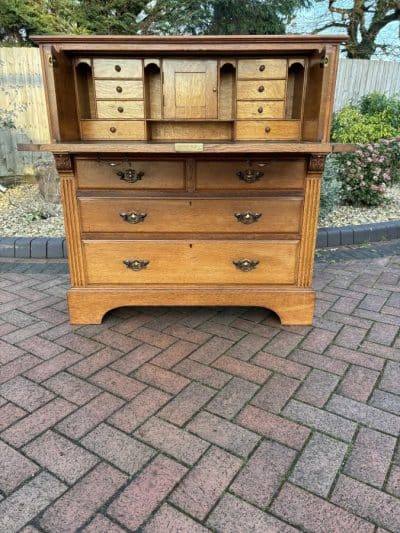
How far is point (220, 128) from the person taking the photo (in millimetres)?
2293

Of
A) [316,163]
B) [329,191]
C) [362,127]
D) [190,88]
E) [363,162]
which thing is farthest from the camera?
[362,127]

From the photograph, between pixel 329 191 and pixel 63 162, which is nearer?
pixel 63 162

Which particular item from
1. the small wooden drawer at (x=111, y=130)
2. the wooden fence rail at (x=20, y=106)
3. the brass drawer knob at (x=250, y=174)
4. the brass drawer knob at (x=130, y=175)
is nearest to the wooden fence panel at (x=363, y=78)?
the wooden fence rail at (x=20, y=106)

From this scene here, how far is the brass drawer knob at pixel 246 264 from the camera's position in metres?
2.30

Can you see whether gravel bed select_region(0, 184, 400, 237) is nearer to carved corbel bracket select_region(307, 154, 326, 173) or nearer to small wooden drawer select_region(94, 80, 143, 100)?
small wooden drawer select_region(94, 80, 143, 100)

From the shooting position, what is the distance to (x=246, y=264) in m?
2.30

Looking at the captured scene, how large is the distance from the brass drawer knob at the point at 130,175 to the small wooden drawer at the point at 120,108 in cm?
34

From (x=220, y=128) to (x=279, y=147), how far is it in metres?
0.63

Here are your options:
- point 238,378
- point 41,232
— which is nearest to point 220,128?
point 238,378

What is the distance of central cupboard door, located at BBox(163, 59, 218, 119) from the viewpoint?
2148 mm

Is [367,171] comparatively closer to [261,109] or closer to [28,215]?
[261,109]

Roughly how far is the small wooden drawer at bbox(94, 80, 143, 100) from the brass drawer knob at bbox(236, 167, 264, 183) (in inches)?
28.1

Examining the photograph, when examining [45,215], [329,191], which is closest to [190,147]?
[329,191]

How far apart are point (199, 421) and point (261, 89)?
1.74 meters
